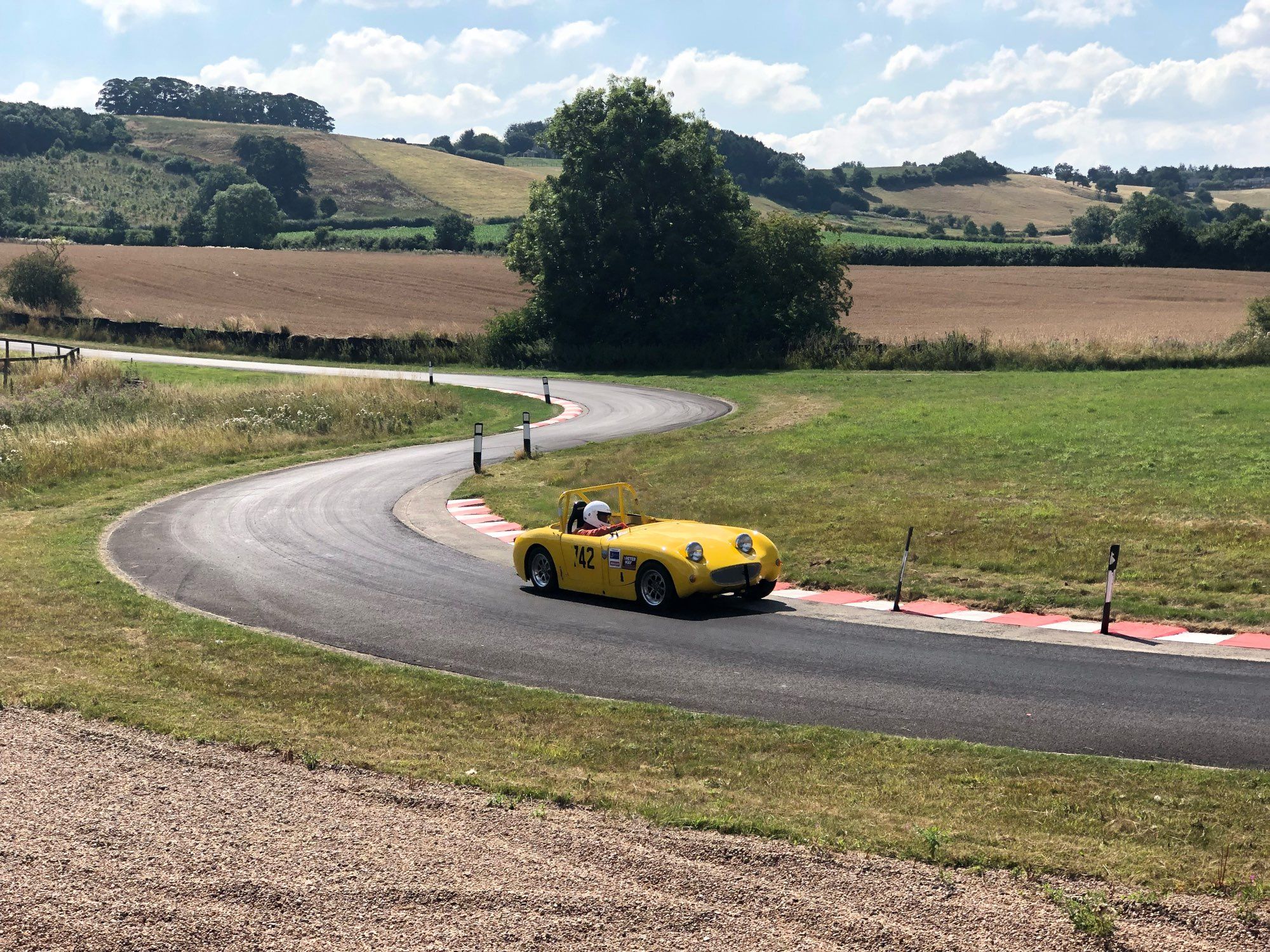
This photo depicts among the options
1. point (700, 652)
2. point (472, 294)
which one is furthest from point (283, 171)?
point (700, 652)

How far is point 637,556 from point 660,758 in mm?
6256

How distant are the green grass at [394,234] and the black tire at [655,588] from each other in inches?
4129

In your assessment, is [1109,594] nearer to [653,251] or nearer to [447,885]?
[447,885]

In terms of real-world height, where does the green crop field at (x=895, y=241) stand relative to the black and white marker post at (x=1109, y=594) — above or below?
above

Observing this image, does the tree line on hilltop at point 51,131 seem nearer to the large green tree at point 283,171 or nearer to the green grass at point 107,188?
the green grass at point 107,188

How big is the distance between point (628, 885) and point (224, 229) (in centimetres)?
12832

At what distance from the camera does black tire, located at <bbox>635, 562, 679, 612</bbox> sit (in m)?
15.8

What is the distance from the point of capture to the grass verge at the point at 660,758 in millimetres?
7984

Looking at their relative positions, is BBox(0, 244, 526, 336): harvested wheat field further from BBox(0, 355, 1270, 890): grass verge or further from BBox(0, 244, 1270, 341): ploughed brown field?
BBox(0, 355, 1270, 890): grass verge

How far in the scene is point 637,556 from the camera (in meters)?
16.1

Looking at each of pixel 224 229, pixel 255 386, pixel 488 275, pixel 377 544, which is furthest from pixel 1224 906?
pixel 224 229

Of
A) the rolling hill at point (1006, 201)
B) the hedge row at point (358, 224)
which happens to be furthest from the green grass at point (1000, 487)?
the rolling hill at point (1006, 201)

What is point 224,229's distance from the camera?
126 meters

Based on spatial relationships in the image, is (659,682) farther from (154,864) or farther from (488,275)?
(488,275)
